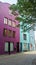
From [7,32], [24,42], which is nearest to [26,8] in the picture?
[7,32]

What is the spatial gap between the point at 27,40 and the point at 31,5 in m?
46.9

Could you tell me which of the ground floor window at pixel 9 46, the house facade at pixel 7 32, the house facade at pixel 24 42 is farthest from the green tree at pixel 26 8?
the house facade at pixel 24 42

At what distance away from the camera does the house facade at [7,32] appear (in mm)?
42894

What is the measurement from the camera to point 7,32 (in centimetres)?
4572

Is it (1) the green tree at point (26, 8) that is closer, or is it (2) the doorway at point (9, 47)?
(1) the green tree at point (26, 8)

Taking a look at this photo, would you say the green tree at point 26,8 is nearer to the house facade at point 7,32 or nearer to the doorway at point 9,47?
the house facade at point 7,32

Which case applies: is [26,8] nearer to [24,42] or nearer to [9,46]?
[9,46]

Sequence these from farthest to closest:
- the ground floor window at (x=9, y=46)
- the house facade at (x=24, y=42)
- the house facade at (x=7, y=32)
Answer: the house facade at (x=24, y=42), the ground floor window at (x=9, y=46), the house facade at (x=7, y=32)

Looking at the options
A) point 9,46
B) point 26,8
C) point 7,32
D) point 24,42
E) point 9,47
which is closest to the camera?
point 26,8

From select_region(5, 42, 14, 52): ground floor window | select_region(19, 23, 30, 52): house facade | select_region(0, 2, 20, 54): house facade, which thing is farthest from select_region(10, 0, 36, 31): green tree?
select_region(19, 23, 30, 52): house facade

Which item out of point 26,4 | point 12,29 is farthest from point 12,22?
point 26,4

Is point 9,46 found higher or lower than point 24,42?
lower

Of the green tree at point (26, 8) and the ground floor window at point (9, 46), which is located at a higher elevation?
the green tree at point (26, 8)

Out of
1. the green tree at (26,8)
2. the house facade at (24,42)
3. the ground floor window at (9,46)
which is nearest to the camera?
the green tree at (26,8)
